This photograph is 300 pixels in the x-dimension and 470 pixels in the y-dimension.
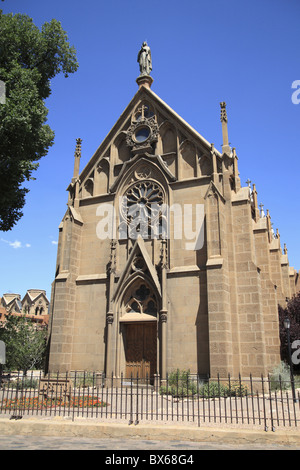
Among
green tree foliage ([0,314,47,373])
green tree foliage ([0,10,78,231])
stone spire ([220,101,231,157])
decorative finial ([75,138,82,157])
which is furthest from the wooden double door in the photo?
decorative finial ([75,138,82,157])

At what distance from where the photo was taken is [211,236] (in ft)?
61.0

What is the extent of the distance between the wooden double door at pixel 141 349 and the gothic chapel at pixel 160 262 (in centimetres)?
5

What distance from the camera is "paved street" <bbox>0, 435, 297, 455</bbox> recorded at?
7.37 metres

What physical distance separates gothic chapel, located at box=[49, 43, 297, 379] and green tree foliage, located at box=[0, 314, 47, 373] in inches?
85.5

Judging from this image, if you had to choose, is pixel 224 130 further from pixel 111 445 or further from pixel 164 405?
pixel 111 445

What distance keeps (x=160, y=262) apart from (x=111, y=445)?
12.5 m

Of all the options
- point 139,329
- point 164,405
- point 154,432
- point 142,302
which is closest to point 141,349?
point 139,329

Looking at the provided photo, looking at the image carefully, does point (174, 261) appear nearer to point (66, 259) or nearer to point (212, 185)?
point (212, 185)

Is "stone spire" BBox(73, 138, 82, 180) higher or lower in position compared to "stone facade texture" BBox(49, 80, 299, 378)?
higher

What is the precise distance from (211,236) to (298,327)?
10653 millimetres

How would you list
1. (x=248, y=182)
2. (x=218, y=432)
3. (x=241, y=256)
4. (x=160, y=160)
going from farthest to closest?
(x=248, y=182), (x=160, y=160), (x=241, y=256), (x=218, y=432)

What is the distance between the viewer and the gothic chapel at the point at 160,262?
18.0 m

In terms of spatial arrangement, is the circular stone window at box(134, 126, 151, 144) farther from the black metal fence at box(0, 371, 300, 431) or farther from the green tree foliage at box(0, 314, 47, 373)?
the black metal fence at box(0, 371, 300, 431)
